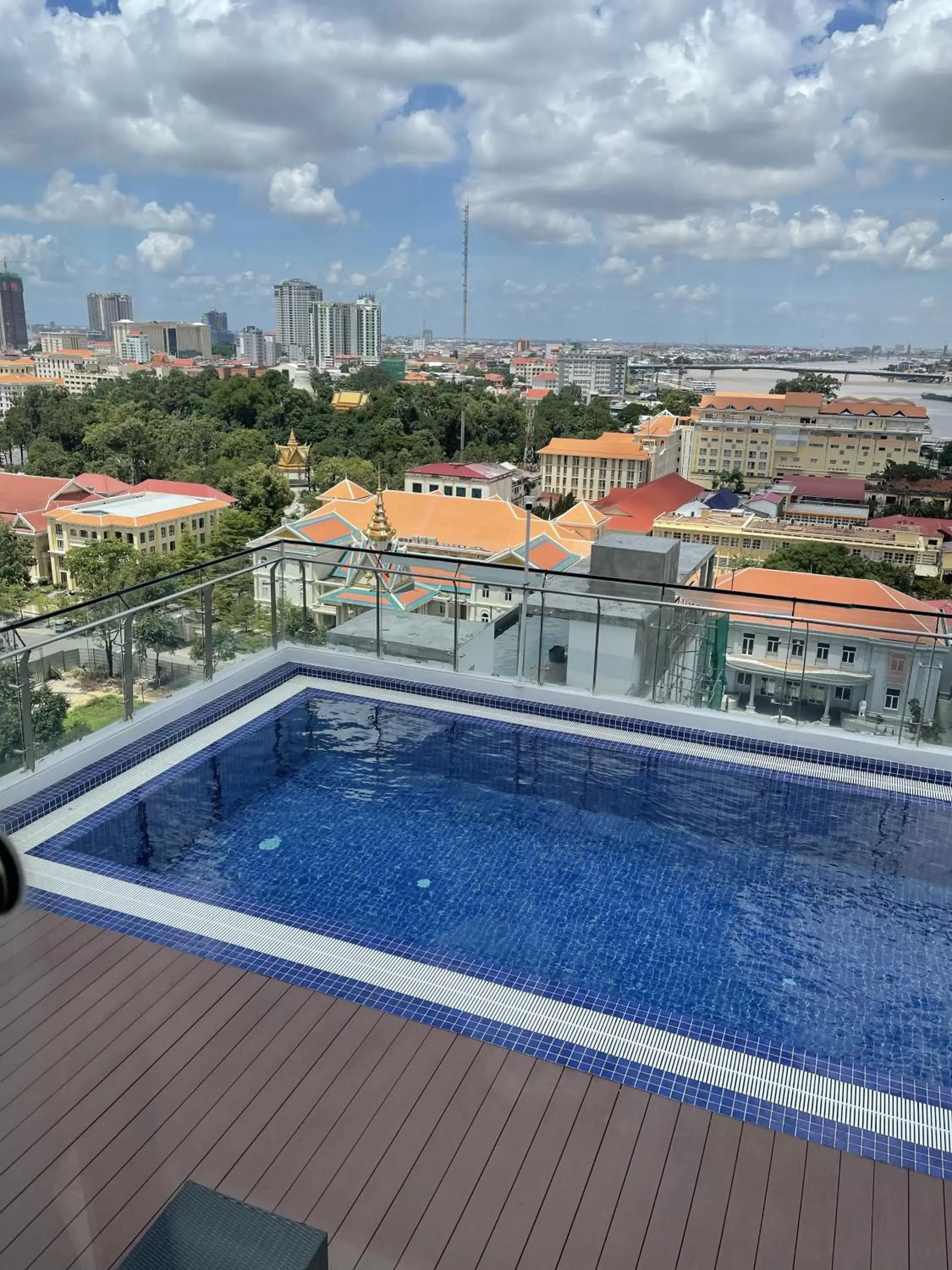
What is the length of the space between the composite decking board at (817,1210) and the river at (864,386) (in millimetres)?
21996

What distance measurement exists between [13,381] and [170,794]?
20410 mm

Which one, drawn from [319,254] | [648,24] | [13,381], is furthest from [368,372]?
[648,24]

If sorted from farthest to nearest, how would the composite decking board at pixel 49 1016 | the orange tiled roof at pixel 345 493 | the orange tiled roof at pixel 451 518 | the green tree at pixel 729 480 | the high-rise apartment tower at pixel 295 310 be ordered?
1. the high-rise apartment tower at pixel 295 310
2. the green tree at pixel 729 480
3. the orange tiled roof at pixel 345 493
4. the orange tiled roof at pixel 451 518
5. the composite decking board at pixel 49 1016

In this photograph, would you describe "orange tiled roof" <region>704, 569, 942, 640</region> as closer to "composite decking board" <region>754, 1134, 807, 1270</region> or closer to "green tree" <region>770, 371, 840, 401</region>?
"composite decking board" <region>754, 1134, 807, 1270</region>

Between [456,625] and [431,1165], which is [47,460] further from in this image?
[431,1165]

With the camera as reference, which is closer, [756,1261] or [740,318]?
[756,1261]

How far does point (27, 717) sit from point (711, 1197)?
12.0ft

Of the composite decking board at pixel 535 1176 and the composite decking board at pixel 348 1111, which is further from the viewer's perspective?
the composite decking board at pixel 348 1111

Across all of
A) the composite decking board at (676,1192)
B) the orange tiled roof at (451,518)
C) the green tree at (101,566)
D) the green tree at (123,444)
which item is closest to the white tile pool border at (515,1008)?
the composite decking board at (676,1192)

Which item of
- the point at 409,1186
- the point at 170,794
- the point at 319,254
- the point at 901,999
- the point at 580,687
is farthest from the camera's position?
the point at 319,254

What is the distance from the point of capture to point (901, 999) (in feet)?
11.1

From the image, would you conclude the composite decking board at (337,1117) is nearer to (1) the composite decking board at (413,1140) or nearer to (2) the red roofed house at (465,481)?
(1) the composite decking board at (413,1140)

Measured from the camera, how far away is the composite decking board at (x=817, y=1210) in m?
2.05

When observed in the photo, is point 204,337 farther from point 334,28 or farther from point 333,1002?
point 333,1002
